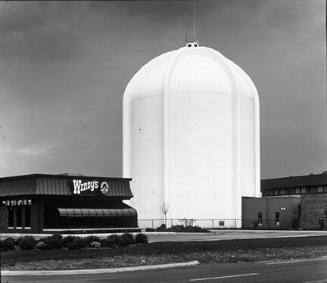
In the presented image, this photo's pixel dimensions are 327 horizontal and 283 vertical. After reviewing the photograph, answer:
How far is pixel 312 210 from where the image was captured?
74.0 metres

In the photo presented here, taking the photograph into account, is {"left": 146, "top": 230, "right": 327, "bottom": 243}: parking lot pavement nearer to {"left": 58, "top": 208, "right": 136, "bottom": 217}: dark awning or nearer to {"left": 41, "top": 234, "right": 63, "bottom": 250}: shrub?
{"left": 58, "top": 208, "right": 136, "bottom": 217}: dark awning

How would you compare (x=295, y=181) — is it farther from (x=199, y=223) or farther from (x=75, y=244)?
(x=75, y=244)

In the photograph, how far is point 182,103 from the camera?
82875 mm

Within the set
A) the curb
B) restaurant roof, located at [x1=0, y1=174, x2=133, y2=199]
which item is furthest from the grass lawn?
restaurant roof, located at [x1=0, y1=174, x2=133, y2=199]

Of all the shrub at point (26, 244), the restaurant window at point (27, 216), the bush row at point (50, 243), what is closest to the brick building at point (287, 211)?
the restaurant window at point (27, 216)

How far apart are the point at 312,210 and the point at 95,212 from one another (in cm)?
2641

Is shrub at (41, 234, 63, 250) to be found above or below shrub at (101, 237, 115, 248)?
above

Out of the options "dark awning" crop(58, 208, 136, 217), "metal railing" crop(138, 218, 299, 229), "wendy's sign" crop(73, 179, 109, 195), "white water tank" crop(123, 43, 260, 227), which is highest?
"white water tank" crop(123, 43, 260, 227)

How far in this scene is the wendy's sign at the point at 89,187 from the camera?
2393 inches

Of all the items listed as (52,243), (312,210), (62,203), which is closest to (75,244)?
(52,243)

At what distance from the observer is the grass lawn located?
21.7m

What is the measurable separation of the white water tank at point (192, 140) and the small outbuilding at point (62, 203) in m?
17.8

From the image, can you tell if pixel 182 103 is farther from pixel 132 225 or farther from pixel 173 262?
pixel 173 262

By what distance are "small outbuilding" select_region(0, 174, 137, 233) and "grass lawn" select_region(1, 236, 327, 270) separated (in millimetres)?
30419
